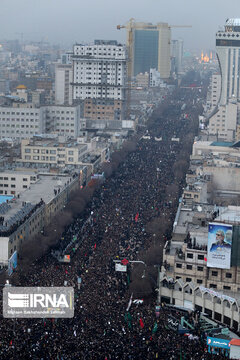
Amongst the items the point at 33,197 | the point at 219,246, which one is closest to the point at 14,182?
the point at 33,197

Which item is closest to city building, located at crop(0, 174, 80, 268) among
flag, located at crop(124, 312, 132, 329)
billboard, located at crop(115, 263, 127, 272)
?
billboard, located at crop(115, 263, 127, 272)

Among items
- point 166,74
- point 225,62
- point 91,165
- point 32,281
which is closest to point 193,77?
point 166,74

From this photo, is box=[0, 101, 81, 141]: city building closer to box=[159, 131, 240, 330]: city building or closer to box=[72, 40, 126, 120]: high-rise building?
box=[72, 40, 126, 120]: high-rise building

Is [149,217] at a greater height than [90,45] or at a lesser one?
lesser

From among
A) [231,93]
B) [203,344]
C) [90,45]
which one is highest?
[90,45]

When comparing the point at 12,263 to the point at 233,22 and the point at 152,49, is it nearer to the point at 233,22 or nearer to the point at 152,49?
the point at 233,22

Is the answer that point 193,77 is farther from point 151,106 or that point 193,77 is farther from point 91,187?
point 91,187
